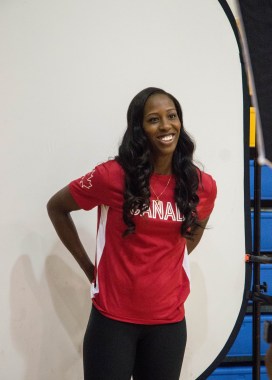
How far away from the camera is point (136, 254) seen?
4.87ft

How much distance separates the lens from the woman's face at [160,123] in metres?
1.55

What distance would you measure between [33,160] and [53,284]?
507mm

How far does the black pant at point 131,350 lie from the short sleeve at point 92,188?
0.35 meters

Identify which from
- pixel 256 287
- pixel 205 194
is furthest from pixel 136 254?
pixel 256 287

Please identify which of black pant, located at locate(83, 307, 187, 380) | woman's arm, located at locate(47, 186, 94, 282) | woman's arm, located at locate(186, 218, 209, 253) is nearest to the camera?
black pant, located at locate(83, 307, 187, 380)

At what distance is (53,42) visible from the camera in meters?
1.91

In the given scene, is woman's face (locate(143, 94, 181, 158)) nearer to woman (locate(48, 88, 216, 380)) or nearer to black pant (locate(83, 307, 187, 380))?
woman (locate(48, 88, 216, 380))

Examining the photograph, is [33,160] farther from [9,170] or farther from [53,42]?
[53,42]

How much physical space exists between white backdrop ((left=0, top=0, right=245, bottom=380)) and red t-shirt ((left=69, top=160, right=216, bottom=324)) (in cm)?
38

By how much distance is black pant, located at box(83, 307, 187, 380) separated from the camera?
148 cm

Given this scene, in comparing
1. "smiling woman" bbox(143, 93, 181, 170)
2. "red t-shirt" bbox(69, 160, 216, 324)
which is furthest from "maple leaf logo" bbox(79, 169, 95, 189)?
"smiling woman" bbox(143, 93, 181, 170)

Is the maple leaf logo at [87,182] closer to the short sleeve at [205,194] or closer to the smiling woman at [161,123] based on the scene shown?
the smiling woman at [161,123]

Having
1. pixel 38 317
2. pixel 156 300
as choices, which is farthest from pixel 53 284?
pixel 156 300

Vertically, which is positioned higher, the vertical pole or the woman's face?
the woman's face
